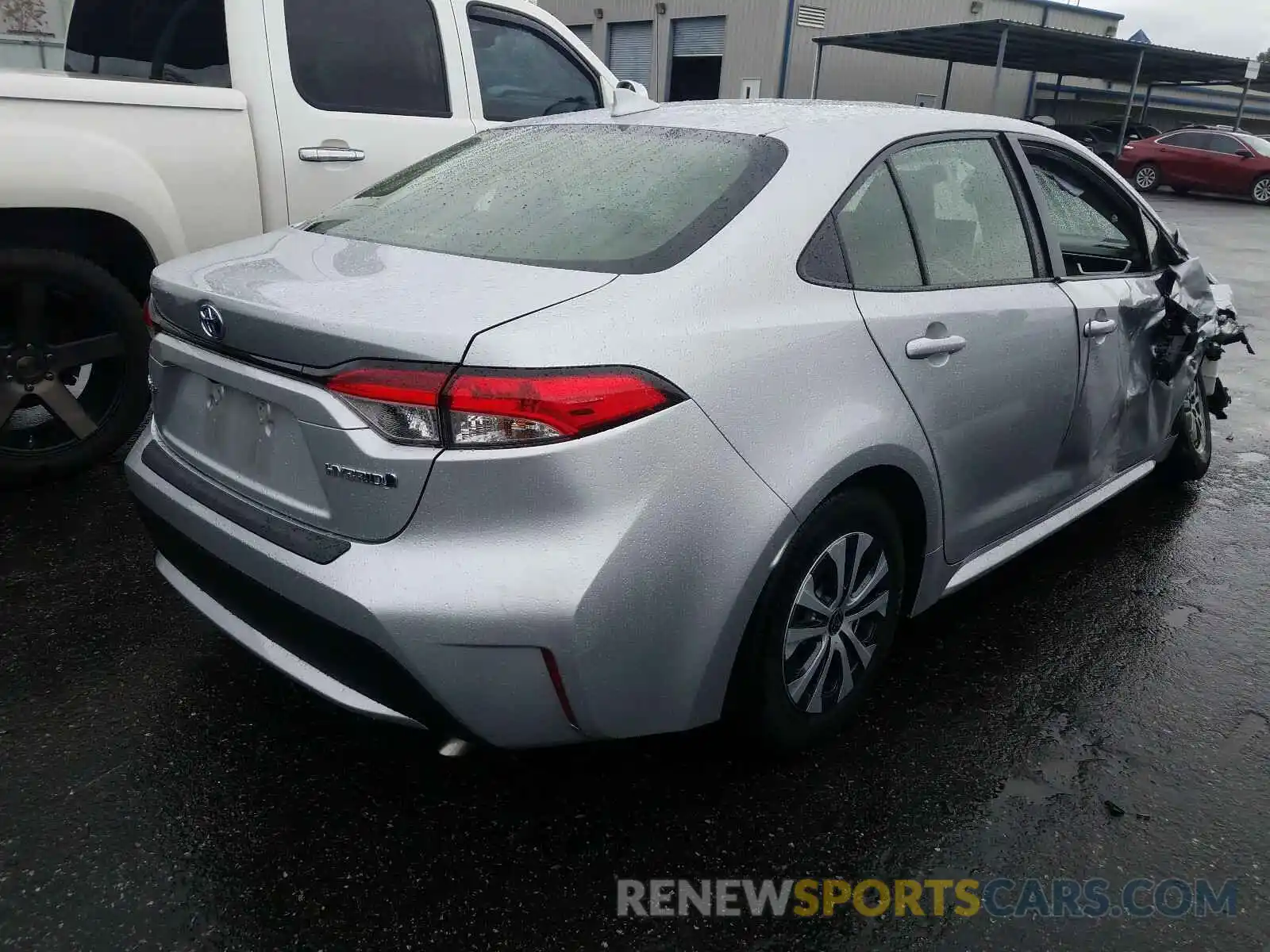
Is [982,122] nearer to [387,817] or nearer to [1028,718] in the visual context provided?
[1028,718]

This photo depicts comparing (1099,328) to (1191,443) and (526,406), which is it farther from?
(526,406)

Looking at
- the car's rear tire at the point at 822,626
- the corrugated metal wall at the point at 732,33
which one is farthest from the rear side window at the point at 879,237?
the corrugated metal wall at the point at 732,33

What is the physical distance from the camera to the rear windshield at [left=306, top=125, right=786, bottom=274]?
225 cm

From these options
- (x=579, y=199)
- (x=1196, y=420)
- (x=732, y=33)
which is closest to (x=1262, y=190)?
(x=732, y=33)

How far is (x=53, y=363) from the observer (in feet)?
12.4

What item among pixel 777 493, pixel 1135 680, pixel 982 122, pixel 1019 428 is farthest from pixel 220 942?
pixel 982 122

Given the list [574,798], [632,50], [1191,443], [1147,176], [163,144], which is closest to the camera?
[574,798]

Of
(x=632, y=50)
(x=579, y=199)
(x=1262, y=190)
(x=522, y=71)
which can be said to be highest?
(x=522, y=71)

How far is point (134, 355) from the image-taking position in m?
3.96

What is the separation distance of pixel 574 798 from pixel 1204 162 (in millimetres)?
25110

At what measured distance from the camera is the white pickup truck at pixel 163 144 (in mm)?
3543

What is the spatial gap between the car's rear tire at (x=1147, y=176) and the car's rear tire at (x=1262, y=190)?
1.99 metres

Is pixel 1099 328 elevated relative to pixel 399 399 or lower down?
lower down

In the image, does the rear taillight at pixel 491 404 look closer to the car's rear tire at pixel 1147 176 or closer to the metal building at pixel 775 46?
the car's rear tire at pixel 1147 176
